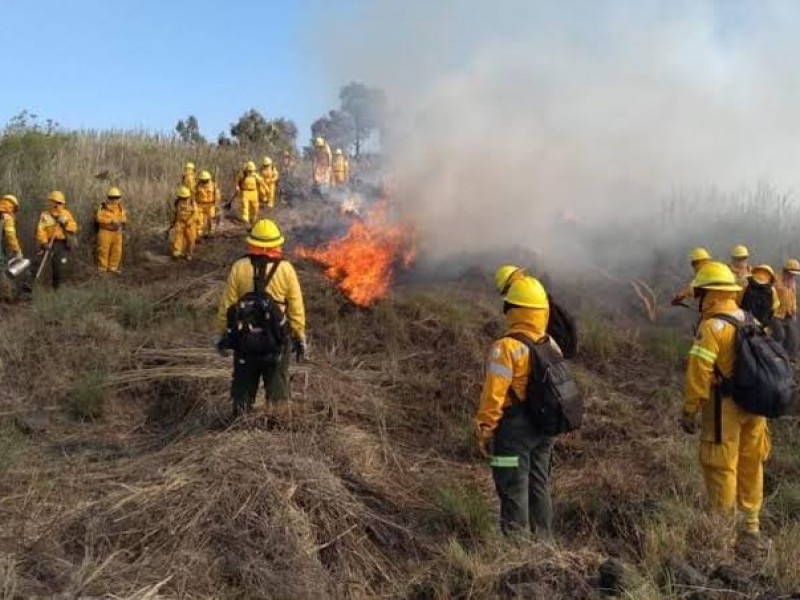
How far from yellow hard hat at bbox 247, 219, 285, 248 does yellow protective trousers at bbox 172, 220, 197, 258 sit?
1030cm

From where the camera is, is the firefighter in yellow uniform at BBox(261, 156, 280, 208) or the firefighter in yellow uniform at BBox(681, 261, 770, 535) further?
the firefighter in yellow uniform at BBox(261, 156, 280, 208)

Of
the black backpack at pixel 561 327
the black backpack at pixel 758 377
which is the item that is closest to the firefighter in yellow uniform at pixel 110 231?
the black backpack at pixel 561 327

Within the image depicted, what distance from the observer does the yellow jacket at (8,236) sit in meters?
12.7

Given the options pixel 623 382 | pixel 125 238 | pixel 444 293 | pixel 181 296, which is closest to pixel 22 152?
pixel 125 238

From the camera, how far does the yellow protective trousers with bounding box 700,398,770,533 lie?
16.6 feet

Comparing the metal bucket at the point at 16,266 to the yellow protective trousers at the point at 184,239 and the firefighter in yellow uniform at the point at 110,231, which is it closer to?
the firefighter in yellow uniform at the point at 110,231

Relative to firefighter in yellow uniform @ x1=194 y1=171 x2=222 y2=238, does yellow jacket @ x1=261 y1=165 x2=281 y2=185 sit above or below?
above

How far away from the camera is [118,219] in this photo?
1478cm

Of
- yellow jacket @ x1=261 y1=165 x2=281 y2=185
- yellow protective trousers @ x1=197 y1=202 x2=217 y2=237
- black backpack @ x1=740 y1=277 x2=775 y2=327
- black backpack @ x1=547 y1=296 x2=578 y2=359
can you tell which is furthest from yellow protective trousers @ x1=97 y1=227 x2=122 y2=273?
black backpack @ x1=547 y1=296 x2=578 y2=359

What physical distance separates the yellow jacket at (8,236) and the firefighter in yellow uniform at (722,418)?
11.0m

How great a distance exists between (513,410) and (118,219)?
11699 mm

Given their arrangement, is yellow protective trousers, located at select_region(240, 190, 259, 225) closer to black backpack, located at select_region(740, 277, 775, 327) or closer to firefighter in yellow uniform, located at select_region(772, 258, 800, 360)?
firefighter in yellow uniform, located at select_region(772, 258, 800, 360)


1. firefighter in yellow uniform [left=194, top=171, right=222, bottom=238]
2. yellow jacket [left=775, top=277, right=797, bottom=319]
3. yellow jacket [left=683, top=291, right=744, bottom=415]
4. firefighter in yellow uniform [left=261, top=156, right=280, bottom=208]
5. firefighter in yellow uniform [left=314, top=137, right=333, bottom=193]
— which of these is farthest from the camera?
firefighter in yellow uniform [left=314, top=137, right=333, bottom=193]

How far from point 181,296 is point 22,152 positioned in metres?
8.69
